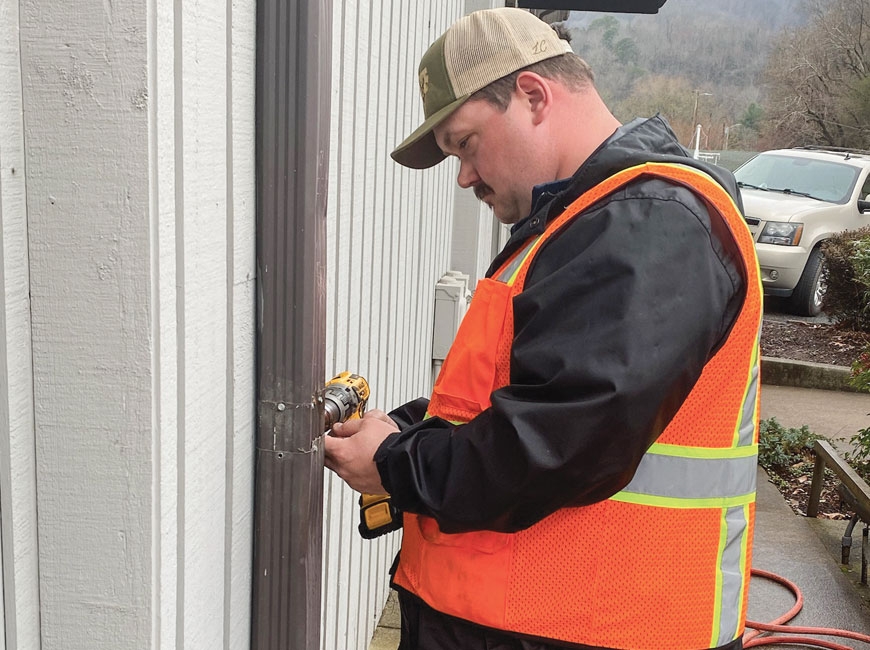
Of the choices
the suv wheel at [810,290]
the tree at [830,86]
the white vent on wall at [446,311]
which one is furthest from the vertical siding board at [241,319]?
the tree at [830,86]

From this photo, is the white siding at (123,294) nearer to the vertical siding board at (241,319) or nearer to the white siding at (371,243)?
the vertical siding board at (241,319)

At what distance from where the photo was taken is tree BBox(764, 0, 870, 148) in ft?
110

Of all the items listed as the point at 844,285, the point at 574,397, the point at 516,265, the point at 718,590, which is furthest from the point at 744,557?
the point at 844,285

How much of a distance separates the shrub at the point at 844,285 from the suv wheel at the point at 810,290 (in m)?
0.65

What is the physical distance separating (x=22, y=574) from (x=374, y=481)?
743mm

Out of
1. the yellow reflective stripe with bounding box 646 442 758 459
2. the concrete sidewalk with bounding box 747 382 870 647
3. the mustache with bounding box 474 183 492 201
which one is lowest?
the concrete sidewalk with bounding box 747 382 870 647

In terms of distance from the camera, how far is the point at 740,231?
165 centimetres

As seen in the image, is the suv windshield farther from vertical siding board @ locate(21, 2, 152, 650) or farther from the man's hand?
vertical siding board @ locate(21, 2, 152, 650)

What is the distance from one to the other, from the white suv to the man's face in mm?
10615

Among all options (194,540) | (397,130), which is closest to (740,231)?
(194,540)

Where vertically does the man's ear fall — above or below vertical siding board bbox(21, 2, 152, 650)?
above

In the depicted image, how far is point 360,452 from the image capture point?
6.33 ft

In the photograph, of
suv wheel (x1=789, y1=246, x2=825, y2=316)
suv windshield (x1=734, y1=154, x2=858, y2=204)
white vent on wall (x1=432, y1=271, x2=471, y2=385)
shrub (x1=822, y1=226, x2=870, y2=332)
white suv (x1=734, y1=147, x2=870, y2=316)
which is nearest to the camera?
white vent on wall (x1=432, y1=271, x2=471, y2=385)

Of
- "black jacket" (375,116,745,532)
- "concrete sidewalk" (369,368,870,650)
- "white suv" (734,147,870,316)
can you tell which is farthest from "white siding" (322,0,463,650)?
"white suv" (734,147,870,316)
